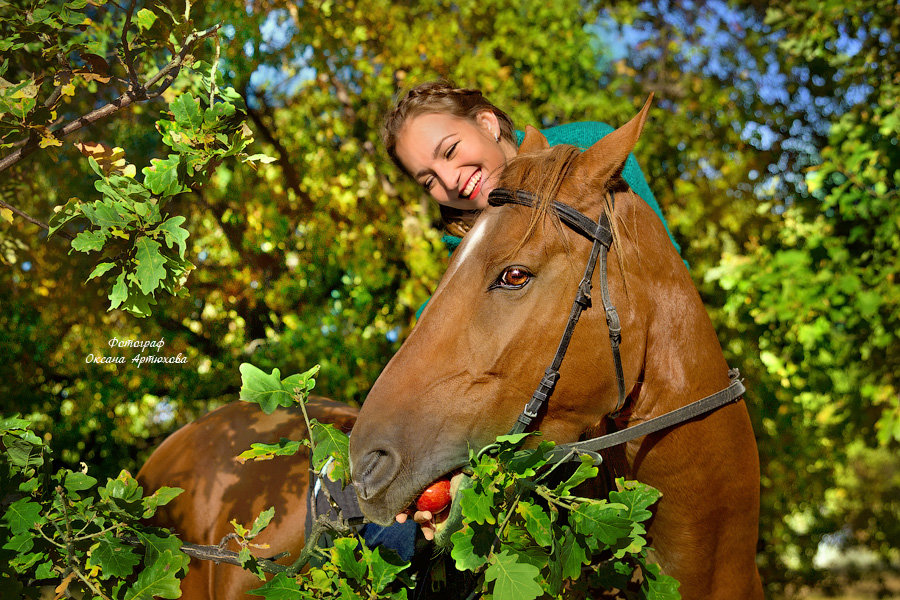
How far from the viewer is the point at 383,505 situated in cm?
147

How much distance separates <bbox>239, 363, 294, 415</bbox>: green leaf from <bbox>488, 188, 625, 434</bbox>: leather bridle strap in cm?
53

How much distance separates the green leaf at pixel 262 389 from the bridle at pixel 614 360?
53cm

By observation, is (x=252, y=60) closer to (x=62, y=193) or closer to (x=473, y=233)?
(x=62, y=193)

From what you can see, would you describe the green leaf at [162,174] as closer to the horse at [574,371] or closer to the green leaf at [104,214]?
the green leaf at [104,214]

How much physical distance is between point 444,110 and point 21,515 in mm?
1773

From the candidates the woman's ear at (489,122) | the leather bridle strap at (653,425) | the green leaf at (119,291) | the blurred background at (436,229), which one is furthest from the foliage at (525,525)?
the blurred background at (436,229)

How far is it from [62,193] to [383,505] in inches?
79.5

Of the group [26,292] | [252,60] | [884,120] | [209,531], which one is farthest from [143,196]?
[884,120]

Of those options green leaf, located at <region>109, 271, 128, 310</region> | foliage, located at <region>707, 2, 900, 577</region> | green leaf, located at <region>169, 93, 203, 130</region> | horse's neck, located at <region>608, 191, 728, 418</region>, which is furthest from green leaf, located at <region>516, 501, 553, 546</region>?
foliage, located at <region>707, 2, 900, 577</region>

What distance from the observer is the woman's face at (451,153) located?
2.33 metres

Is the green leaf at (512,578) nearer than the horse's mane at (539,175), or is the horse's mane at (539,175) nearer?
the green leaf at (512,578)

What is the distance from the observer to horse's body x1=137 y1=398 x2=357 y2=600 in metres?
2.30

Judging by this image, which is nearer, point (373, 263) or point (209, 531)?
point (209, 531)

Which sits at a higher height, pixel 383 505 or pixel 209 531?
pixel 383 505
